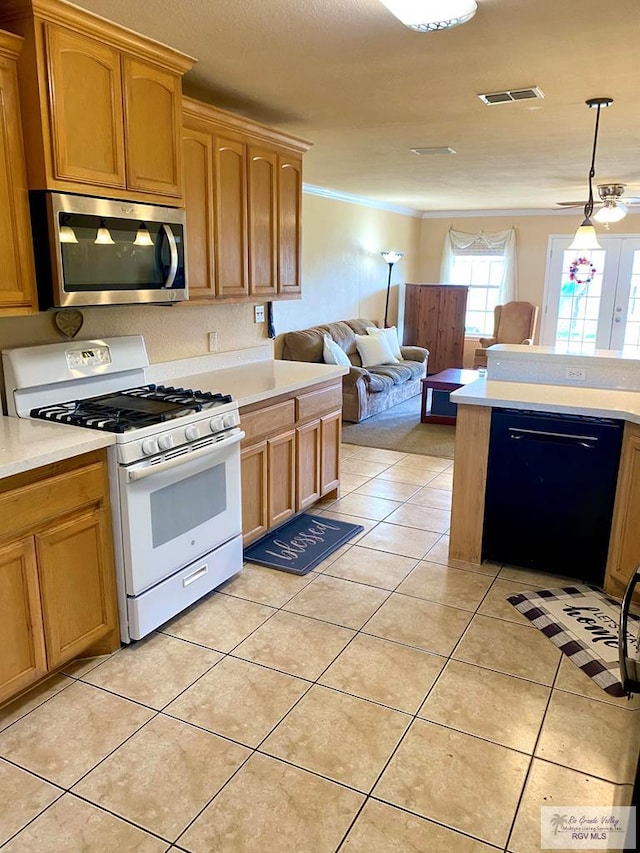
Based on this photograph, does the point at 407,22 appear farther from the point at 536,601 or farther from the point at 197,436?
the point at 536,601

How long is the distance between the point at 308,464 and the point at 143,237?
5.35 ft

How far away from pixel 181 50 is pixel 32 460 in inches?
69.6

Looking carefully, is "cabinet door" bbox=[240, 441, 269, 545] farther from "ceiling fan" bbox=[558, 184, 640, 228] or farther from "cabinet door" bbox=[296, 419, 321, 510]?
"ceiling fan" bbox=[558, 184, 640, 228]

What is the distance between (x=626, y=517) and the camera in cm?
279

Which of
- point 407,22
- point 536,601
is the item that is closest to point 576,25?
point 407,22

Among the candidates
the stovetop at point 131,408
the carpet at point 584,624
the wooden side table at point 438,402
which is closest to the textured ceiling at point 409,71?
the stovetop at point 131,408

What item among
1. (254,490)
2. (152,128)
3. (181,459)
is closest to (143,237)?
(152,128)

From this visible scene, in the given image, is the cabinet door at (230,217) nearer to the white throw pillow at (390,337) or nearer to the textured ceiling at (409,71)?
the textured ceiling at (409,71)

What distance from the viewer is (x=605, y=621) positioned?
2.70 meters

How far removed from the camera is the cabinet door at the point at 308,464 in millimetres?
3593

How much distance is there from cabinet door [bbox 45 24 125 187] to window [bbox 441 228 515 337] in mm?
7450

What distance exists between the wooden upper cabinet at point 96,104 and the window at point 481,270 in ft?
23.4

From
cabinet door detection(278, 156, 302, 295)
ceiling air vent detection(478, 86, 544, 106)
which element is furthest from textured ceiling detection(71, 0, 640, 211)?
cabinet door detection(278, 156, 302, 295)

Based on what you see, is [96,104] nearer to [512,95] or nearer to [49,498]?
[49,498]
